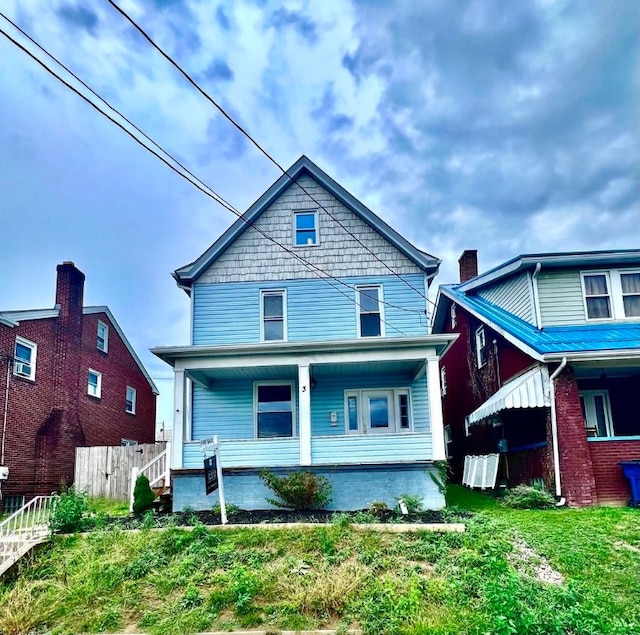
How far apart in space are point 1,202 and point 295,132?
874 cm

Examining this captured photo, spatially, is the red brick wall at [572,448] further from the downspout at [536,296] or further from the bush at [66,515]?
the bush at [66,515]

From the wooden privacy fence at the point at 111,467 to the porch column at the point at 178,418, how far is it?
545cm

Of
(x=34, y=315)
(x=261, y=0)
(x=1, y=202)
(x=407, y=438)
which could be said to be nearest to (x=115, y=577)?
(x=407, y=438)

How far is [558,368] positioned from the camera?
1252 cm

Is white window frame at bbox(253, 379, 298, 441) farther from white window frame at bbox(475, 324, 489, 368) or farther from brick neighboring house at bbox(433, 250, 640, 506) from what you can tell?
white window frame at bbox(475, 324, 489, 368)

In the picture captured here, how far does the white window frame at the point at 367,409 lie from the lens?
1534 centimetres

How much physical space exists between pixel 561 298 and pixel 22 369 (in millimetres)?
16287

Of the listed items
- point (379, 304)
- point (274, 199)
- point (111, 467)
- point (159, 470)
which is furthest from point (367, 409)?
point (111, 467)

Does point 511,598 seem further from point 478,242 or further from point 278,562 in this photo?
point 478,242

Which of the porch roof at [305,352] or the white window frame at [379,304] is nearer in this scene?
the porch roof at [305,352]

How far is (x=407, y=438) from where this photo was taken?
12.7m

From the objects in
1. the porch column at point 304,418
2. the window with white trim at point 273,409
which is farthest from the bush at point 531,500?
the window with white trim at point 273,409

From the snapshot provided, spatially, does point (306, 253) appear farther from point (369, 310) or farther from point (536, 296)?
point (536, 296)

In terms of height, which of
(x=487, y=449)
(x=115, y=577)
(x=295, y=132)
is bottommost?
(x=115, y=577)
